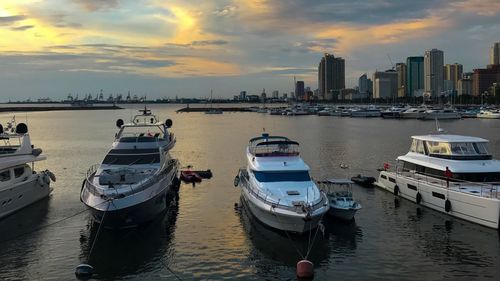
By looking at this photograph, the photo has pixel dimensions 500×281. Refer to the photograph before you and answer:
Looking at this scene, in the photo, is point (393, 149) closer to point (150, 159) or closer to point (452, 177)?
point (452, 177)

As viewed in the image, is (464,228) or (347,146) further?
(347,146)

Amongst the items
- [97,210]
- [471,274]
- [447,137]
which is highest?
[447,137]

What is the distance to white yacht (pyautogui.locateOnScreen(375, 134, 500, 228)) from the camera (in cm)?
2866

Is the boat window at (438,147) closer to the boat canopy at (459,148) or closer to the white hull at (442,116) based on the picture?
the boat canopy at (459,148)

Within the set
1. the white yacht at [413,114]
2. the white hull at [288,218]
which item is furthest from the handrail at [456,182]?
the white yacht at [413,114]

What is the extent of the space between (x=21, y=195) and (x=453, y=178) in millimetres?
29028

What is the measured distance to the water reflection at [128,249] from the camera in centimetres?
2325

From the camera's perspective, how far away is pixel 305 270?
21625 millimetres

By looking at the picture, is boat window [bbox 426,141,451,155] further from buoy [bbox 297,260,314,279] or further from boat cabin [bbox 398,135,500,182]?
buoy [bbox 297,260,314,279]

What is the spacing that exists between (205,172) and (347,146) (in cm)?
3390

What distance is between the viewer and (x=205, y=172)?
47938 millimetres

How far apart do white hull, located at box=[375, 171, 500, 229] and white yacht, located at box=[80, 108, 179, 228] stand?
672 inches

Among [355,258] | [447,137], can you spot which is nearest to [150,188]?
[355,258]

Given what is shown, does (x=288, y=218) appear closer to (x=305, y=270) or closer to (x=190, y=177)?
(x=305, y=270)
